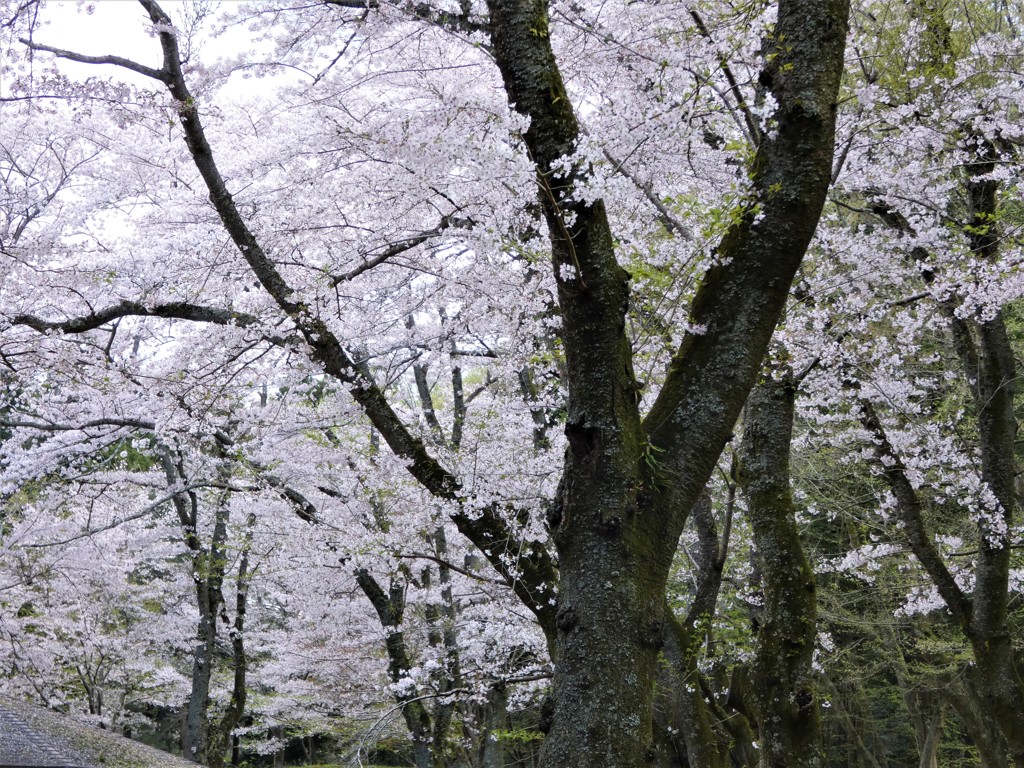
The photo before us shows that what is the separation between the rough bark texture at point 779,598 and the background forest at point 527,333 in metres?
0.02

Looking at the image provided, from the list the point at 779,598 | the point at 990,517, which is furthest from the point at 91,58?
the point at 990,517

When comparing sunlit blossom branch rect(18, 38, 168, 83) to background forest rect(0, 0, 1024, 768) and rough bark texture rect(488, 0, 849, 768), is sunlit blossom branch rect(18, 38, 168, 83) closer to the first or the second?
background forest rect(0, 0, 1024, 768)

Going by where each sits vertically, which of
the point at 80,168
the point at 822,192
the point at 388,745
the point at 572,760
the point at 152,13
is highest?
the point at 80,168

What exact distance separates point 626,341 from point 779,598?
2.28 meters

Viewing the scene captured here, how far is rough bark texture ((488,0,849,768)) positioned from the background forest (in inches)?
0.6

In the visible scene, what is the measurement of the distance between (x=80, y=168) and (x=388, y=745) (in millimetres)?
12732

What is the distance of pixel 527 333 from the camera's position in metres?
6.04

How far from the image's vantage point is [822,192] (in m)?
2.39

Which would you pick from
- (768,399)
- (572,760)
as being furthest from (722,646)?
(572,760)

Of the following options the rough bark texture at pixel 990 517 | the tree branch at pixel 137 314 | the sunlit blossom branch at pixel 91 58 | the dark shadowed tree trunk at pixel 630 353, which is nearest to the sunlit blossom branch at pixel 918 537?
the rough bark texture at pixel 990 517

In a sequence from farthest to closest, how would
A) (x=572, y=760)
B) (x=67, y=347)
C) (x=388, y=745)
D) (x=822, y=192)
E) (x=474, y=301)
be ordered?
(x=388, y=745) < (x=474, y=301) < (x=67, y=347) < (x=822, y=192) < (x=572, y=760)

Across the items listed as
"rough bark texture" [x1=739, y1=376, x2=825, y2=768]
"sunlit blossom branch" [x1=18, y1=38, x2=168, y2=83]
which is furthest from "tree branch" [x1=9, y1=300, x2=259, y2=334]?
"rough bark texture" [x1=739, y1=376, x2=825, y2=768]

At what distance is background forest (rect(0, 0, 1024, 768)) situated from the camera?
2.49 metres

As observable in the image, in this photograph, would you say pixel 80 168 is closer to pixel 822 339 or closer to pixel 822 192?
pixel 822 339
